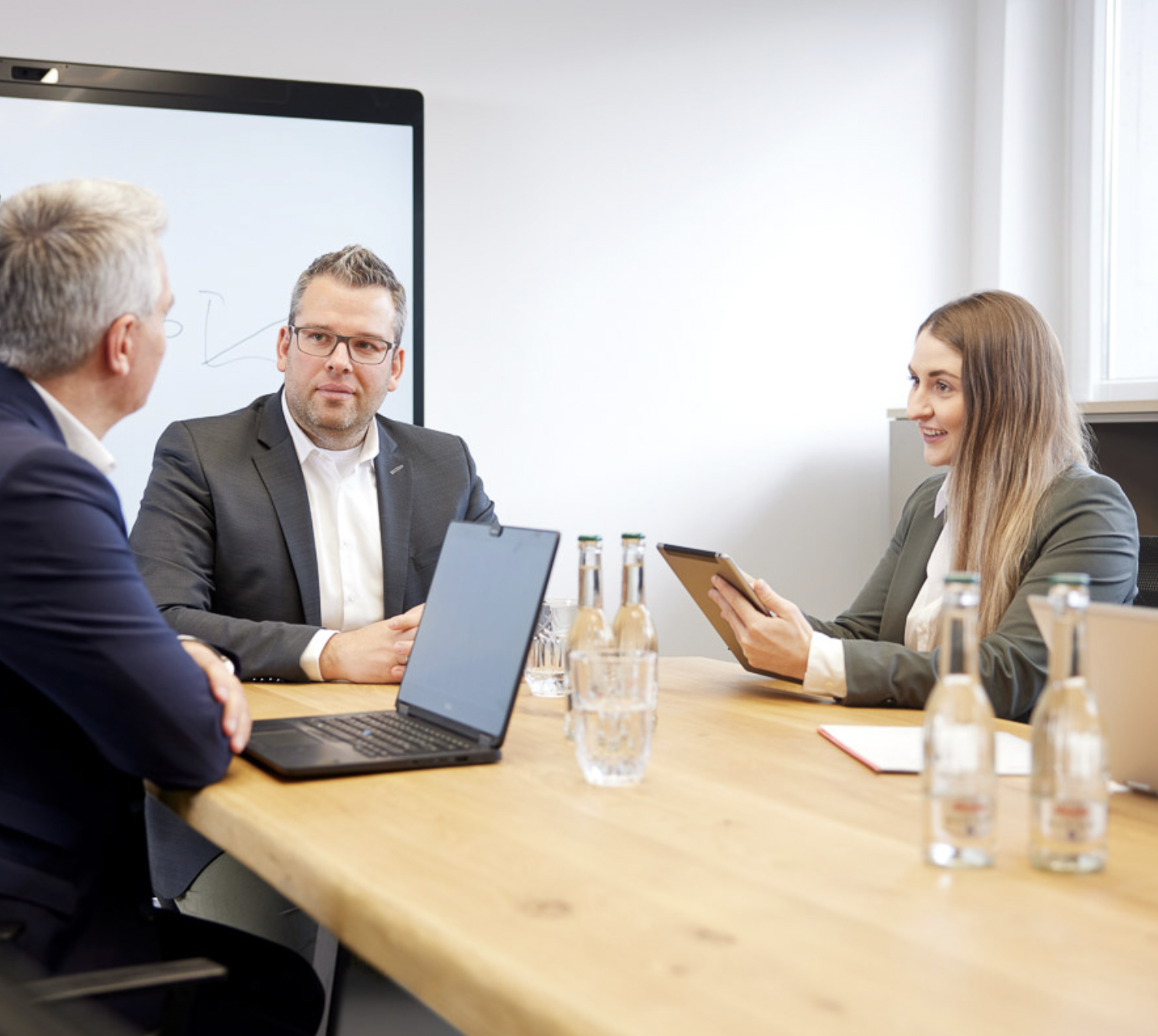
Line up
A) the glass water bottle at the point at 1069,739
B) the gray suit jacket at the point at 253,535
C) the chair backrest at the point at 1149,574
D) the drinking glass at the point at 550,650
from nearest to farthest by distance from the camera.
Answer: the glass water bottle at the point at 1069,739
the drinking glass at the point at 550,650
the gray suit jacket at the point at 253,535
the chair backrest at the point at 1149,574

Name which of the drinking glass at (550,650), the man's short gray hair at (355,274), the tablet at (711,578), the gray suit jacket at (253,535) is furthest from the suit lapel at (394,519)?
the tablet at (711,578)

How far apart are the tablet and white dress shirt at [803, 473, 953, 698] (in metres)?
0.08

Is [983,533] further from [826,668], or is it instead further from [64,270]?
[64,270]

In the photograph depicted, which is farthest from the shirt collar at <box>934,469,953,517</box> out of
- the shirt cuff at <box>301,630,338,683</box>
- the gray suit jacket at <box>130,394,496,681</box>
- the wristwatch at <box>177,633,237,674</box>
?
the wristwatch at <box>177,633,237,674</box>

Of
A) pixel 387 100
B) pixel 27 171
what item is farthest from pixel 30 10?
pixel 387 100

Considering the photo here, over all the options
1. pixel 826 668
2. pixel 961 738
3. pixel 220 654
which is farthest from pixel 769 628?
pixel 961 738

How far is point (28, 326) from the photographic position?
135 centimetres

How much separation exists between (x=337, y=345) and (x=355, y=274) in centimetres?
14

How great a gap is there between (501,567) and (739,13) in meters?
2.50

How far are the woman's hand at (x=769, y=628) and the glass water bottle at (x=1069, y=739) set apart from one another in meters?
0.85

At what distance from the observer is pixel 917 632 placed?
2164mm

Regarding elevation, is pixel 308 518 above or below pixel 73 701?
above

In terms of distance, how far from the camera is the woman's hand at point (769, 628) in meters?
1.83

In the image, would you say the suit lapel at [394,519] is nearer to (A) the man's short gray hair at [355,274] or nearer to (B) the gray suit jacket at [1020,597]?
(A) the man's short gray hair at [355,274]
